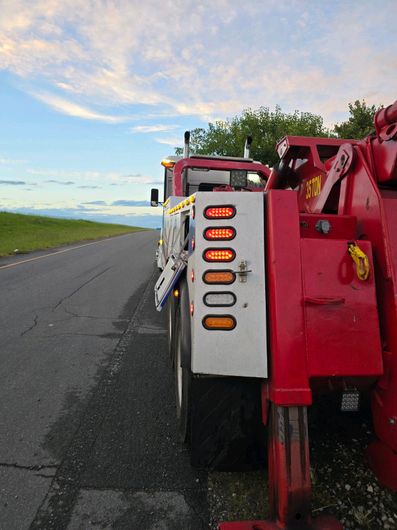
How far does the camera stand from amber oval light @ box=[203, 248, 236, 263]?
2225mm

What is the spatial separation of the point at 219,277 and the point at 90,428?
74.1 inches

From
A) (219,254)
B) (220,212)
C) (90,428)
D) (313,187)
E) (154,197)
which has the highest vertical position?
(154,197)

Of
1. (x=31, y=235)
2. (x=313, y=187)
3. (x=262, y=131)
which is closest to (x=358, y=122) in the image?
(x=262, y=131)

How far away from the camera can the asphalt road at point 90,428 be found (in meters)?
2.35

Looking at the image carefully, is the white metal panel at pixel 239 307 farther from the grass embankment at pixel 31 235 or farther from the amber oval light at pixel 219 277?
the grass embankment at pixel 31 235

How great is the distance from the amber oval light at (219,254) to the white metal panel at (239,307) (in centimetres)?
2

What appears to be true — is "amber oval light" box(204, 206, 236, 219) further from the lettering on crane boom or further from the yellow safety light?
the yellow safety light

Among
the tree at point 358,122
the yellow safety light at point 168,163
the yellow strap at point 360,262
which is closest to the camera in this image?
the yellow strap at point 360,262

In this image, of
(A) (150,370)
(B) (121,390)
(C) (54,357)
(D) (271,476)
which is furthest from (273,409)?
(C) (54,357)

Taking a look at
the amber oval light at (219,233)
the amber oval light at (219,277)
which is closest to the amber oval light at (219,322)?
the amber oval light at (219,277)

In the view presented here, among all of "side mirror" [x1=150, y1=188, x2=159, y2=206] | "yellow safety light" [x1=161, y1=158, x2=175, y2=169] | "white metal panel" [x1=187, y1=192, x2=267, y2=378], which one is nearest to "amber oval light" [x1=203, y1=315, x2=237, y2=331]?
"white metal panel" [x1=187, y1=192, x2=267, y2=378]

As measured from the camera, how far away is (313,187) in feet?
11.0

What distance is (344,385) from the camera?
7.07ft

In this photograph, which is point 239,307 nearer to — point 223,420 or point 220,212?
point 220,212
